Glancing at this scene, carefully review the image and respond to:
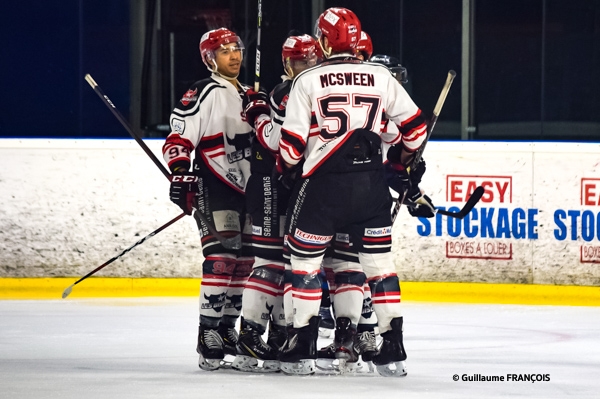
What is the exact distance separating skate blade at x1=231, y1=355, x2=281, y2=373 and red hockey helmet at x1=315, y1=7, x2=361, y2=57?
1132 mm

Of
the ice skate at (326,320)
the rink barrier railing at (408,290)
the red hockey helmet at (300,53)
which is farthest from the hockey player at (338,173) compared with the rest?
the rink barrier railing at (408,290)

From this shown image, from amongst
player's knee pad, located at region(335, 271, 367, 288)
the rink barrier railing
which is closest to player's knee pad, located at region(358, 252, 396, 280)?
player's knee pad, located at region(335, 271, 367, 288)

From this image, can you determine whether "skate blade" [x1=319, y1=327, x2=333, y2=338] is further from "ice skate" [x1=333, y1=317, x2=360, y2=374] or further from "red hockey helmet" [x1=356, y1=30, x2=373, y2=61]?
"red hockey helmet" [x1=356, y1=30, x2=373, y2=61]

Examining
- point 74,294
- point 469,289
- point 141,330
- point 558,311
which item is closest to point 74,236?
point 74,294

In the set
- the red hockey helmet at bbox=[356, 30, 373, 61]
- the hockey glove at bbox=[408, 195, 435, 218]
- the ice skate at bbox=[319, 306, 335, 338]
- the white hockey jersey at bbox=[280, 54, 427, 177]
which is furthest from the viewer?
the ice skate at bbox=[319, 306, 335, 338]

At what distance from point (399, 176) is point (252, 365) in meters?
0.96

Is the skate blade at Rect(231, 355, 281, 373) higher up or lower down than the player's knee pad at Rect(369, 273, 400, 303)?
lower down

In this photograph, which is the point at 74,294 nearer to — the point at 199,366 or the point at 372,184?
the point at 199,366

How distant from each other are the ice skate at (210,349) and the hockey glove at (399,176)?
894 mm

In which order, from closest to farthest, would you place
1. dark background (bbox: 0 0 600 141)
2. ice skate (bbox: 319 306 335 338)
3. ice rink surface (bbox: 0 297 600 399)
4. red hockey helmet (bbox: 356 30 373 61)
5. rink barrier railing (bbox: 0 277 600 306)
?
ice rink surface (bbox: 0 297 600 399), red hockey helmet (bbox: 356 30 373 61), ice skate (bbox: 319 306 335 338), rink barrier railing (bbox: 0 277 600 306), dark background (bbox: 0 0 600 141)

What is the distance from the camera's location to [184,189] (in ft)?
15.3

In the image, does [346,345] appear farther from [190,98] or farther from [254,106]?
[190,98]

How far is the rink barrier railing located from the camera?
668 cm

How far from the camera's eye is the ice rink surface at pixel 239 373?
428cm
